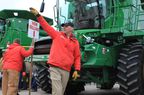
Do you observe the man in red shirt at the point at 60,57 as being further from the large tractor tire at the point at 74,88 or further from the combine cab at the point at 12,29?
the combine cab at the point at 12,29

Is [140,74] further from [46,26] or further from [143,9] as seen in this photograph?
[46,26]

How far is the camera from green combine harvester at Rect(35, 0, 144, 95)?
1102 cm

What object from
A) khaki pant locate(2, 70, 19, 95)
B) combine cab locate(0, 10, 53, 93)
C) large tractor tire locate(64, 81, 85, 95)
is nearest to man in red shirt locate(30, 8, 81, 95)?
khaki pant locate(2, 70, 19, 95)

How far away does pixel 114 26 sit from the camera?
467 inches

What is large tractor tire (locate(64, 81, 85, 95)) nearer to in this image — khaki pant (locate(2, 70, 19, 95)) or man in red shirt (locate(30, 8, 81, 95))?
khaki pant (locate(2, 70, 19, 95))

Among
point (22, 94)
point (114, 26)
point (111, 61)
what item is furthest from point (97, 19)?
point (22, 94)

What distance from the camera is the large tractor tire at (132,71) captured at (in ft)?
35.8

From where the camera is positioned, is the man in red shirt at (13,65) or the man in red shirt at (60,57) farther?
the man in red shirt at (13,65)

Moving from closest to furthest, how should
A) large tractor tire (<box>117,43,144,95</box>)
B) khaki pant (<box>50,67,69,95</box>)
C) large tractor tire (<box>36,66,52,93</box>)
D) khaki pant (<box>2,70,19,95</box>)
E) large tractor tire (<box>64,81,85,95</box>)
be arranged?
khaki pant (<box>50,67,69,95</box>)
large tractor tire (<box>117,43,144,95</box>)
khaki pant (<box>2,70,19,95</box>)
large tractor tire (<box>36,66,52,93</box>)
large tractor tire (<box>64,81,85,95</box>)

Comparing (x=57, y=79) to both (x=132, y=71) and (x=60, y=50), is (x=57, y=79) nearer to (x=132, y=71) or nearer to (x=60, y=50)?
(x=60, y=50)

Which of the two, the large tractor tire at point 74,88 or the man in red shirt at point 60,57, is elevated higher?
the man in red shirt at point 60,57

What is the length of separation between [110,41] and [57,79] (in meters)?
3.85

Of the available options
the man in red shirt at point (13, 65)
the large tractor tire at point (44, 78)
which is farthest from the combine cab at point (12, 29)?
the man in red shirt at point (13, 65)

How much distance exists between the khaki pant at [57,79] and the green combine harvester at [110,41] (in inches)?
96.4
